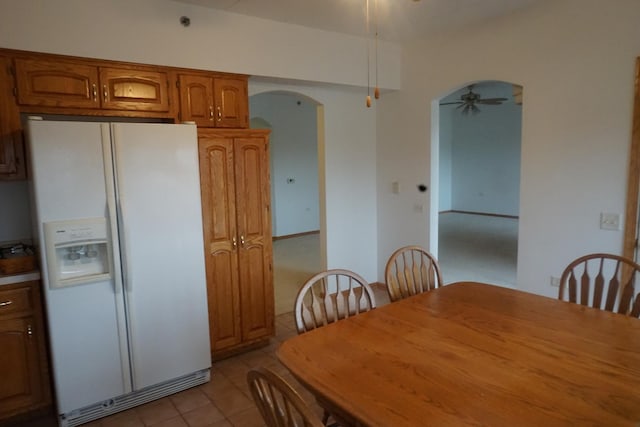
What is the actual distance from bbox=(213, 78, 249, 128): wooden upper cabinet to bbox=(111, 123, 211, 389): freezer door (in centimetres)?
56

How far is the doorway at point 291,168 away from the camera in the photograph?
7641mm

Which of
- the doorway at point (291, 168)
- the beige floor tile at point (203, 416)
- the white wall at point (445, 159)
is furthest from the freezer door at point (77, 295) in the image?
the white wall at point (445, 159)

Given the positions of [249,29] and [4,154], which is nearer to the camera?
[4,154]

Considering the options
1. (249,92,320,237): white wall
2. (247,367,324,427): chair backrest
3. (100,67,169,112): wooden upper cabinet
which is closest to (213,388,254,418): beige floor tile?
(247,367,324,427): chair backrest

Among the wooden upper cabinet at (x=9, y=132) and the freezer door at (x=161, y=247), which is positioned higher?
the wooden upper cabinet at (x=9, y=132)

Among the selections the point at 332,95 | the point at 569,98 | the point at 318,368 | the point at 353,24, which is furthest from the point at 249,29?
the point at 318,368

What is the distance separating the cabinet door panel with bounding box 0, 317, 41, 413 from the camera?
2395 mm

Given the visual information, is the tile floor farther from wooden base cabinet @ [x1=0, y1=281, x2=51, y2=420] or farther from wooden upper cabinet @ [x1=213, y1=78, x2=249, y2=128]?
wooden upper cabinet @ [x1=213, y1=78, x2=249, y2=128]

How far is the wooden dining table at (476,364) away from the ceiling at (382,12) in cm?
228

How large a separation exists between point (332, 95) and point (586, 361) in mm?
3423

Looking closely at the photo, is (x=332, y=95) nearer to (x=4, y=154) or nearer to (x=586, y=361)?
(x=4, y=154)

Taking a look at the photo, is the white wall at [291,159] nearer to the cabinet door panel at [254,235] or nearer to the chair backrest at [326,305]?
the cabinet door panel at [254,235]

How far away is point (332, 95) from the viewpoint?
4273 millimetres

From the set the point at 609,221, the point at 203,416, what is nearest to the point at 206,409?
the point at 203,416
